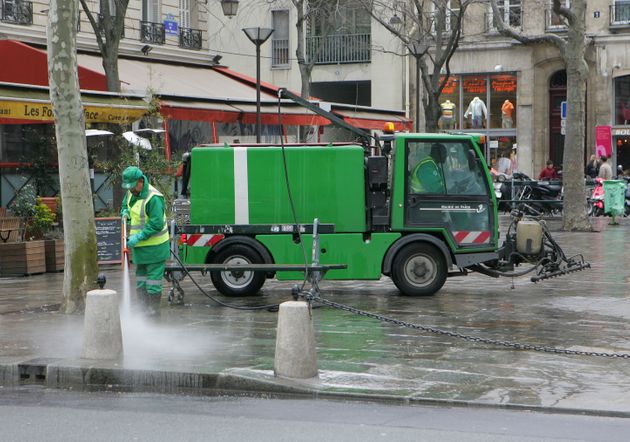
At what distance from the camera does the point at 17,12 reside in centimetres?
2809

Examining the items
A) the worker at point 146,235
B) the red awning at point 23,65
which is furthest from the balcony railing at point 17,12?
the worker at point 146,235

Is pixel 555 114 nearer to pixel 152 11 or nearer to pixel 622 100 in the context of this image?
pixel 622 100

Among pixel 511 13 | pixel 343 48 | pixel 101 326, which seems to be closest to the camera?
pixel 101 326

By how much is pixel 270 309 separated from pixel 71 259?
245 cm

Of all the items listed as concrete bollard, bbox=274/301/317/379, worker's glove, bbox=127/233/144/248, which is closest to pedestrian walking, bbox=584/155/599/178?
worker's glove, bbox=127/233/144/248

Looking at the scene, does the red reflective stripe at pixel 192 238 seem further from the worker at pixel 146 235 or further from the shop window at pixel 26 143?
the shop window at pixel 26 143

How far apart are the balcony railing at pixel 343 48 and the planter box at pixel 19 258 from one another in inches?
1042

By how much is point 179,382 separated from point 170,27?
25342mm

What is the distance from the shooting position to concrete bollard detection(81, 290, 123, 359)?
1004 centimetres

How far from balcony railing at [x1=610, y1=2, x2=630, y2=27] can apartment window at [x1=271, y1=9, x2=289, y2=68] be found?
1232 cm

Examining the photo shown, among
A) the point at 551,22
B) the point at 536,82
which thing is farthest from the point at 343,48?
the point at 551,22

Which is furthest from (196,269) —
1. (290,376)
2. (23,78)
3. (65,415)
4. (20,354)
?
(23,78)

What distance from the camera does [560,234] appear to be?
26250 millimetres

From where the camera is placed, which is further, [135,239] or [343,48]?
[343,48]
